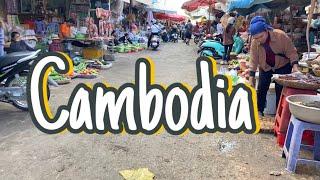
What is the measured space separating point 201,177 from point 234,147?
3.87 feet

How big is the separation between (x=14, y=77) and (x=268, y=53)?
4133mm

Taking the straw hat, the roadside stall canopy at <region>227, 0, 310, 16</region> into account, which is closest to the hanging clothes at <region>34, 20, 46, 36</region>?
the straw hat

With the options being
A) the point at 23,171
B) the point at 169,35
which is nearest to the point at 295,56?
the point at 23,171

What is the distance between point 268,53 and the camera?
5.83m

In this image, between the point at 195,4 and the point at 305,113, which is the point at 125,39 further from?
the point at 305,113

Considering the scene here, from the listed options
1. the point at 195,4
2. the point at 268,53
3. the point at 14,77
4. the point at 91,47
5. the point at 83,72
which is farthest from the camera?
the point at 195,4

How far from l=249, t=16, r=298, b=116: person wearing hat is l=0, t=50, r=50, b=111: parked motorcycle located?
3.60m

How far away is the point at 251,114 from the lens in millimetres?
5777

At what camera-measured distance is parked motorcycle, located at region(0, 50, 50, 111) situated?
635 centimetres

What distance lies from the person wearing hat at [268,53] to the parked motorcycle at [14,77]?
3.60 m

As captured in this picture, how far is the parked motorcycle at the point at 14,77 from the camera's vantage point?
6.35 meters

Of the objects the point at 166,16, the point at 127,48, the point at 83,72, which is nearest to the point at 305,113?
the point at 83,72

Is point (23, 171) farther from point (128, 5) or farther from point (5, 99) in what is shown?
point (128, 5)

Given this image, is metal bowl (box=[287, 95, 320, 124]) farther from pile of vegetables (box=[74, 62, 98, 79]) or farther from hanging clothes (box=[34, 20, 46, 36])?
hanging clothes (box=[34, 20, 46, 36])
